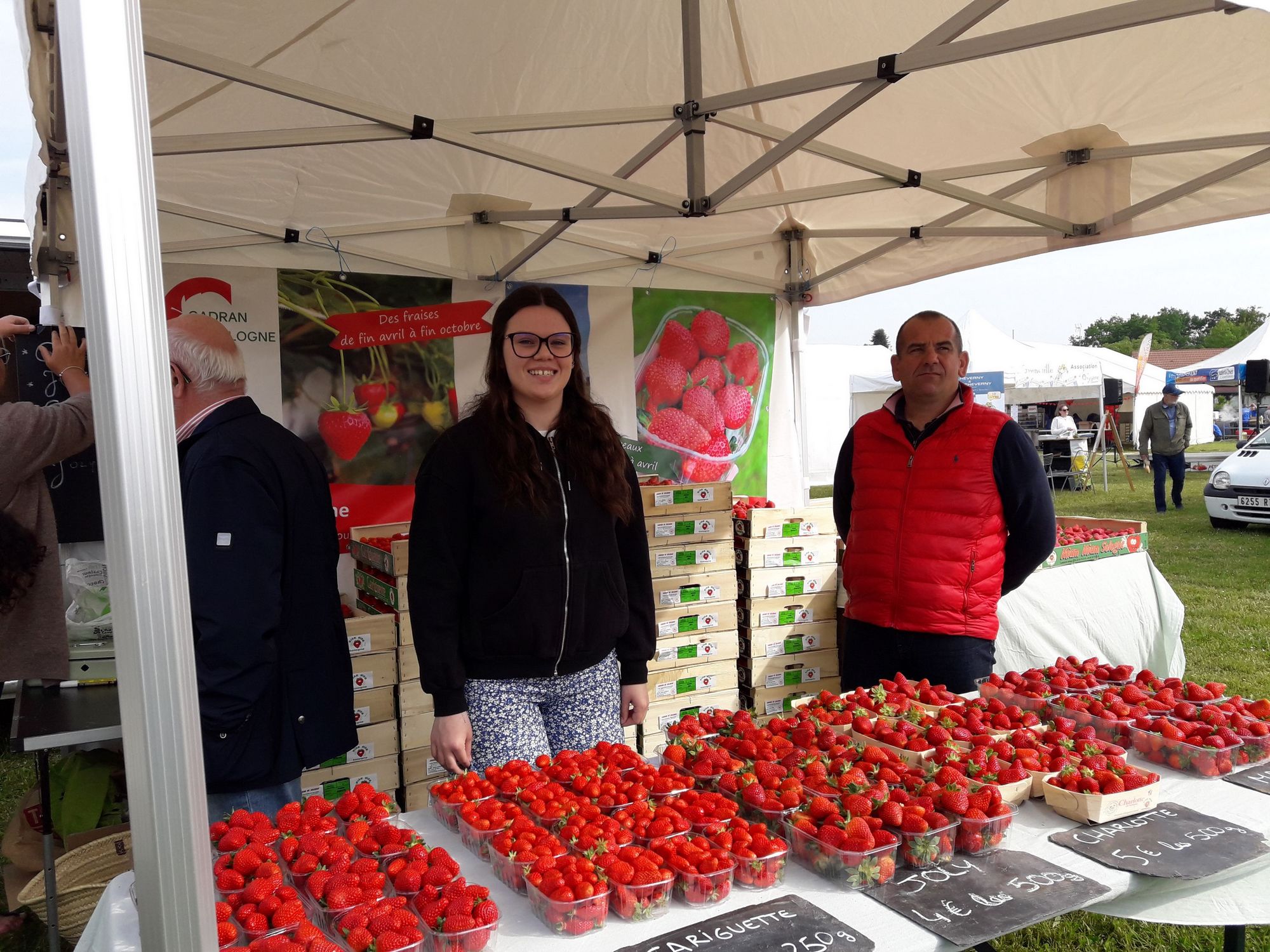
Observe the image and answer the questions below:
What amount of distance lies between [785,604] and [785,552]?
28cm

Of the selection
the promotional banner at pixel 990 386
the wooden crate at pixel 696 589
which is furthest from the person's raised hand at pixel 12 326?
the promotional banner at pixel 990 386

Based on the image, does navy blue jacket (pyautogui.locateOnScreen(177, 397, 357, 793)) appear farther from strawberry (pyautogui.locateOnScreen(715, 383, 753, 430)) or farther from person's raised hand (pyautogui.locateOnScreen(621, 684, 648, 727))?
strawberry (pyautogui.locateOnScreen(715, 383, 753, 430))

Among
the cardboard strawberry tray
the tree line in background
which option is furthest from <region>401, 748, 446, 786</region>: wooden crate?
the tree line in background

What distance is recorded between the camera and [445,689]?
2.24 metres

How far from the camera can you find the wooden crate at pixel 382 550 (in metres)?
3.88

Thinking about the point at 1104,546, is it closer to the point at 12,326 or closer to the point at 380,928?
the point at 380,928

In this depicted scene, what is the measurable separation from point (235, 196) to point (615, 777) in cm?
333

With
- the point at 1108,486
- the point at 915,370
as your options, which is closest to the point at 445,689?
the point at 915,370

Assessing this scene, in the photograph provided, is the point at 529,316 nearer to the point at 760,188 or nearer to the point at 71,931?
the point at 71,931

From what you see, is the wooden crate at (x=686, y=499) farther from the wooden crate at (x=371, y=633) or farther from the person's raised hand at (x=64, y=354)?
the person's raised hand at (x=64, y=354)

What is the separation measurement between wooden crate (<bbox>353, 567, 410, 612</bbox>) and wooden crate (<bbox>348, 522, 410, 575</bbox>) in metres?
0.04

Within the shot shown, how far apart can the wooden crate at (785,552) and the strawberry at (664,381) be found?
3.73ft

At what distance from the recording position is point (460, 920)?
141 centimetres

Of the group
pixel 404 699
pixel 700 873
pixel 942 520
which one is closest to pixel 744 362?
pixel 942 520
